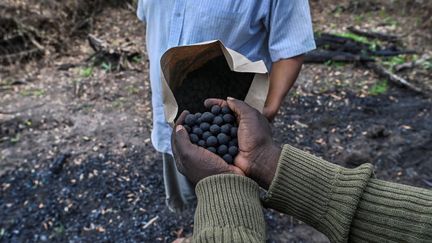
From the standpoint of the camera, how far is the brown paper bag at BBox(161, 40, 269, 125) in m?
1.39

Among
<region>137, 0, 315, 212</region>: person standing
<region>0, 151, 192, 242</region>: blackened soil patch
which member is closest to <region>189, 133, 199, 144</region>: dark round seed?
<region>137, 0, 315, 212</region>: person standing

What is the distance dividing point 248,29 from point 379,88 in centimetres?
265

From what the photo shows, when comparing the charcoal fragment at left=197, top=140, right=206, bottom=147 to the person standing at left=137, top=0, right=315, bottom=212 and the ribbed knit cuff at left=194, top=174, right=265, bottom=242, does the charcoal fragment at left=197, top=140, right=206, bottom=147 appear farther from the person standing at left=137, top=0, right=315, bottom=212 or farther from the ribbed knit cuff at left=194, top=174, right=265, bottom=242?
the person standing at left=137, top=0, right=315, bottom=212

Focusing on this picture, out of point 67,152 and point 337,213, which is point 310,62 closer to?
point 67,152

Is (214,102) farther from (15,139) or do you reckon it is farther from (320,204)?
(15,139)

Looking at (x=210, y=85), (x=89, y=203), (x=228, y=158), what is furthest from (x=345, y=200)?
(x=89, y=203)

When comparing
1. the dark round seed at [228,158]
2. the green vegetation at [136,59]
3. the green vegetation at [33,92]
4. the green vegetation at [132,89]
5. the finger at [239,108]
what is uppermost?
the finger at [239,108]

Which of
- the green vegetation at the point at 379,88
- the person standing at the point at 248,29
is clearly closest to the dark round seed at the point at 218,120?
the person standing at the point at 248,29

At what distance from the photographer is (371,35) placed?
489cm

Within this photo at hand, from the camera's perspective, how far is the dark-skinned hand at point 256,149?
124 centimetres

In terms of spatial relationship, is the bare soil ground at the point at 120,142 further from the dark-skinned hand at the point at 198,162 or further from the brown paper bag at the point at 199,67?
the dark-skinned hand at the point at 198,162

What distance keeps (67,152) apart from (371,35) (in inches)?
135

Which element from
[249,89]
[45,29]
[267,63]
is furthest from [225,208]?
[45,29]

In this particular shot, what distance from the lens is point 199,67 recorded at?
1.58 m
